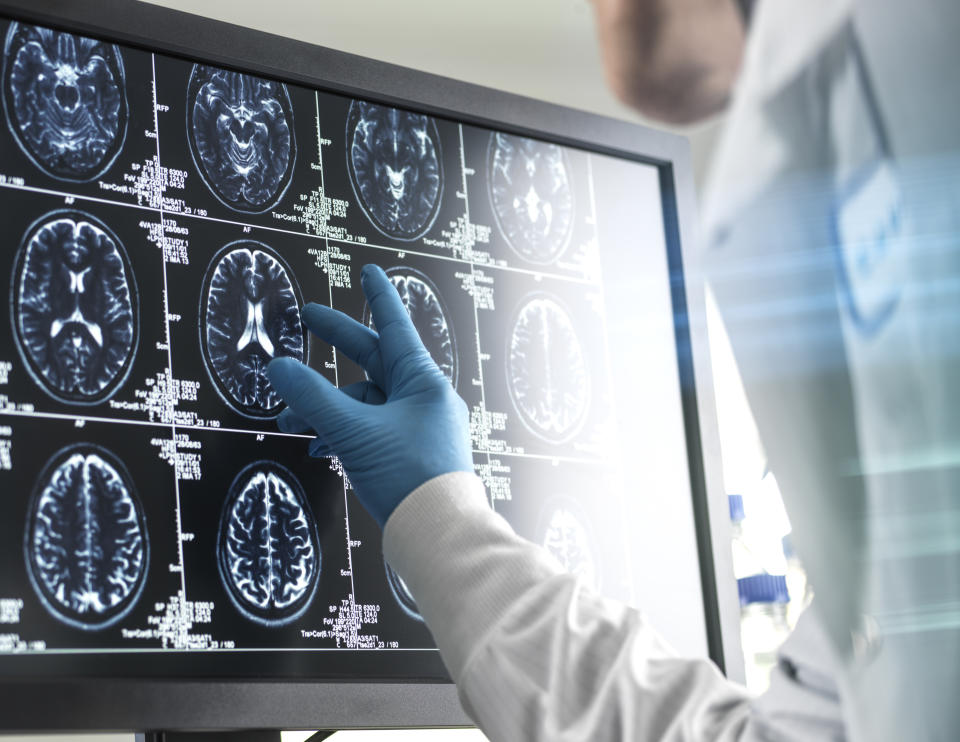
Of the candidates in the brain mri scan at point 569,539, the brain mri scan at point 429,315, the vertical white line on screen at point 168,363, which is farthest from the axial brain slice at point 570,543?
the vertical white line on screen at point 168,363

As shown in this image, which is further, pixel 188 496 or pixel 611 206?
pixel 611 206

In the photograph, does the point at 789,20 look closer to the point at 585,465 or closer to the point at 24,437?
the point at 24,437

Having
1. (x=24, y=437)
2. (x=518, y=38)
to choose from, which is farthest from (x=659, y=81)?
(x=518, y=38)

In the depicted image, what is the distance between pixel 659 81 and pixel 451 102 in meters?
0.79

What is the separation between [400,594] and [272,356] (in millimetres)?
240

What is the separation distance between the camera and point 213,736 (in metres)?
0.94

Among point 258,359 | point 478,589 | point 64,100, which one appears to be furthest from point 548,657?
point 64,100

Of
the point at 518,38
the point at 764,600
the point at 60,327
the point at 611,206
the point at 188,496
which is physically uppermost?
the point at 518,38

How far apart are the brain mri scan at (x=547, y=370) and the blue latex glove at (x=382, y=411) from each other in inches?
7.0

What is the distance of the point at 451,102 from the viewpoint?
48.1 inches

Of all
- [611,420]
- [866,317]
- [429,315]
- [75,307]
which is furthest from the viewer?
[611,420]

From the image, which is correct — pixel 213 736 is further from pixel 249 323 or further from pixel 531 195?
pixel 531 195

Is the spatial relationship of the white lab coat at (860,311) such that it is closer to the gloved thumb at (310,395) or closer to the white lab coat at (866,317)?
the white lab coat at (866,317)

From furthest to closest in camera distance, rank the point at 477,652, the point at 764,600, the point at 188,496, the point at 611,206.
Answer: the point at 764,600, the point at 611,206, the point at 188,496, the point at 477,652
